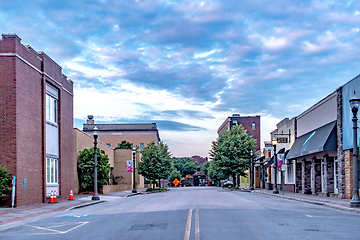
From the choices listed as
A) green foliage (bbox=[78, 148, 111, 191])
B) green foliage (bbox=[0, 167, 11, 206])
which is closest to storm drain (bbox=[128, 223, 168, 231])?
green foliage (bbox=[0, 167, 11, 206])

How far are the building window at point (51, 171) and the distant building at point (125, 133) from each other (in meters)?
62.0

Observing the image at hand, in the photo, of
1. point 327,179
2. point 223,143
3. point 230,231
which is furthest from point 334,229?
point 223,143

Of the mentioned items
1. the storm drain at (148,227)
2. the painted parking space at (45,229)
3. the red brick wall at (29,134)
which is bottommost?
the painted parking space at (45,229)

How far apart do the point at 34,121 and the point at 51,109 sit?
3.49 meters

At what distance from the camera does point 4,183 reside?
20375 millimetres

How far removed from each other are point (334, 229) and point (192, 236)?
14.8ft

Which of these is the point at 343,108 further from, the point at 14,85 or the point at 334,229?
the point at 14,85

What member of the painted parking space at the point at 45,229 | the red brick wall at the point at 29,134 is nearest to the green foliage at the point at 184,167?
the red brick wall at the point at 29,134

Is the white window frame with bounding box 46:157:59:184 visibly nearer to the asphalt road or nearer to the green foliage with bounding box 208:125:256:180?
the asphalt road

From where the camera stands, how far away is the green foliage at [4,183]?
20125mm

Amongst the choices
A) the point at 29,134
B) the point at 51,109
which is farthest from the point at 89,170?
the point at 29,134

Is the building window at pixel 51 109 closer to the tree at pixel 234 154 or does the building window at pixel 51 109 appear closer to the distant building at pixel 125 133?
the tree at pixel 234 154

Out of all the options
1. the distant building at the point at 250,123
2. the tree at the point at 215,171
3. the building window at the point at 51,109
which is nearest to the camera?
the building window at the point at 51,109

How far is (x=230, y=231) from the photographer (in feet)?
35.7
